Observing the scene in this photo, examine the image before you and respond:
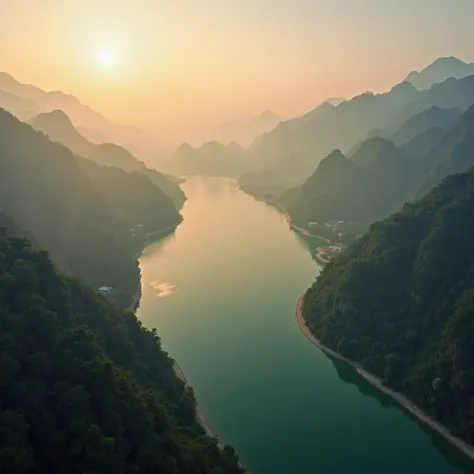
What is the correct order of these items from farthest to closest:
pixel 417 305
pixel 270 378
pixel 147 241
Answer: pixel 147 241 < pixel 417 305 < pixel 270 378

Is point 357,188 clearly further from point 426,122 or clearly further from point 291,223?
point 426,122

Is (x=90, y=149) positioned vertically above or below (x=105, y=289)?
above

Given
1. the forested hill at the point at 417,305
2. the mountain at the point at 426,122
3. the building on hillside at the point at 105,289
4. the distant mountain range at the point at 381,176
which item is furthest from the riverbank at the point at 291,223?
the building on hillside at the point at 105,289

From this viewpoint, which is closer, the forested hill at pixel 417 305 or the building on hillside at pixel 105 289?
the forested hill at pixel 417 305

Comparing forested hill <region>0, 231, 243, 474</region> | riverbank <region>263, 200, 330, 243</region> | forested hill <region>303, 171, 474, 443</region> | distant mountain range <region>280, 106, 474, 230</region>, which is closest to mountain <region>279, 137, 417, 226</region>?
distant mountain range <region>280, 106, 474, 230</region>

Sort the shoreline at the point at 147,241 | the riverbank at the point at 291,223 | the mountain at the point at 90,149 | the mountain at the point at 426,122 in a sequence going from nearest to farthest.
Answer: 1. the shoreline at the point at 147,241
2. the riverbank at the point at 291,223
3. the mountain at the point at 426,122
4. the mountain at the point at 90,149

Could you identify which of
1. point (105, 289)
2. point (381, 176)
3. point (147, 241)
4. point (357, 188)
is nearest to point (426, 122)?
point (381, 176)

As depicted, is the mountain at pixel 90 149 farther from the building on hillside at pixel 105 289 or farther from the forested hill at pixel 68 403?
the forested hill at pixel 68 403
